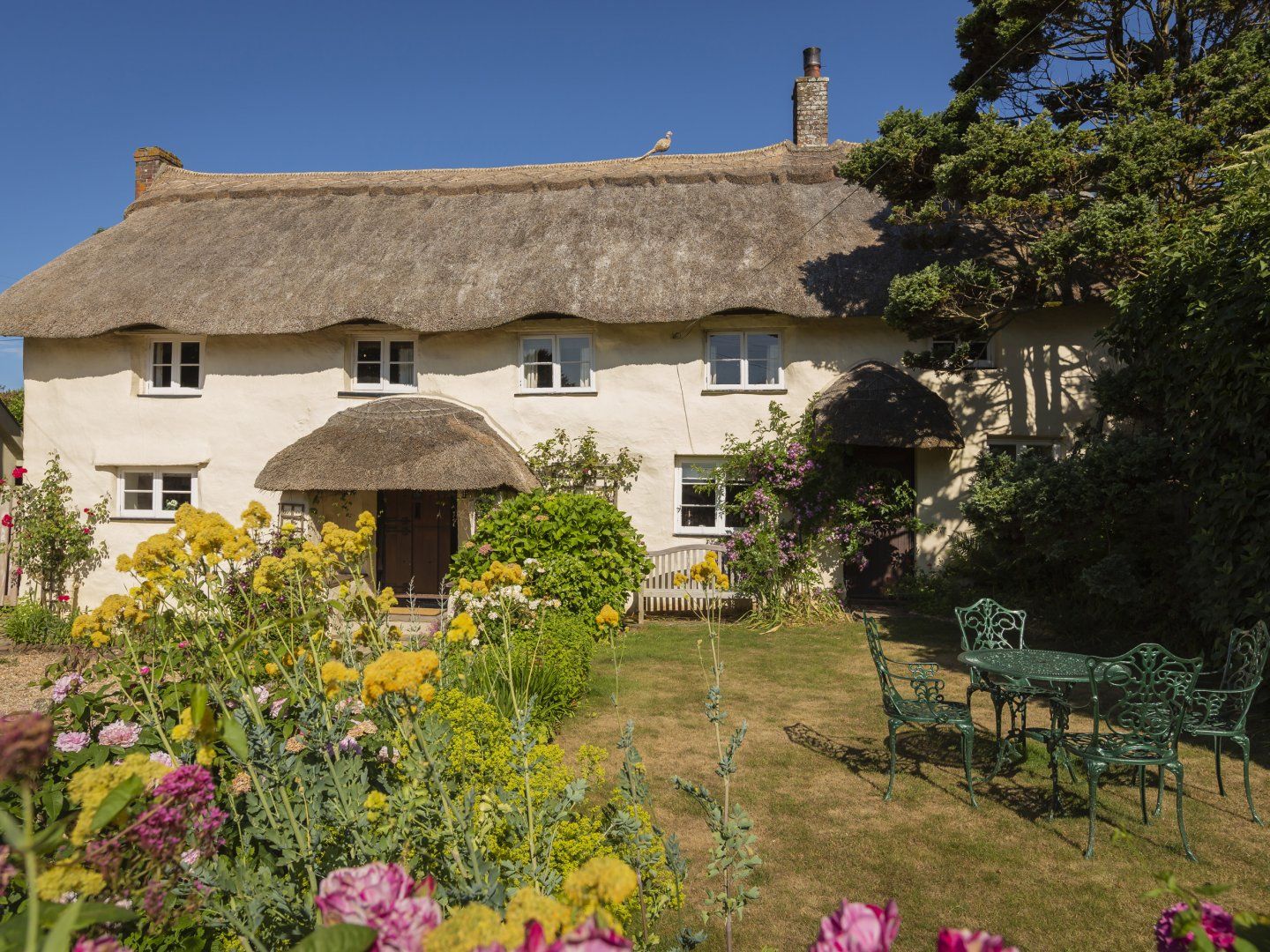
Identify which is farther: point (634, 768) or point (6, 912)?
point (634, 768)

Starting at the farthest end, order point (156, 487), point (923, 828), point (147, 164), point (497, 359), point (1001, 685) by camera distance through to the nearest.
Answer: point (147, 164) < point (156, 487) < point (497, 359) < point (1001, 685) < point (923, 828)

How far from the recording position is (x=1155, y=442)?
8.01 meters

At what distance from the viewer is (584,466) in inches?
487

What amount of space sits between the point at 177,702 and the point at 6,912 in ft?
2.78

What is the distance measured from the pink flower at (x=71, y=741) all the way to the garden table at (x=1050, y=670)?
4.31m

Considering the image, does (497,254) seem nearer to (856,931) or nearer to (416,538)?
(416,538)

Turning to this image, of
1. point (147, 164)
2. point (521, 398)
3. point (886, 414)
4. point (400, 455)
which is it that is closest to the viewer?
point (886, 414)

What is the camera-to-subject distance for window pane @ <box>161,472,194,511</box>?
523 inches

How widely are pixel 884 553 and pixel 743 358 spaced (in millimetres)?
3641

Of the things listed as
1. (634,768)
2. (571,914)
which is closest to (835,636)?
(634,768)

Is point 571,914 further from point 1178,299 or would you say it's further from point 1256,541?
point 1178,299

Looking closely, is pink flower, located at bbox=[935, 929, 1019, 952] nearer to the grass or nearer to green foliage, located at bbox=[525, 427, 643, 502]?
the grass

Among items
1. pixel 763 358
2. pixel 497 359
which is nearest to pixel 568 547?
pixel 497 359

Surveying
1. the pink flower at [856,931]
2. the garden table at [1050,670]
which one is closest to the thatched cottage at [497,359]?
the garden table at [1050,670]
